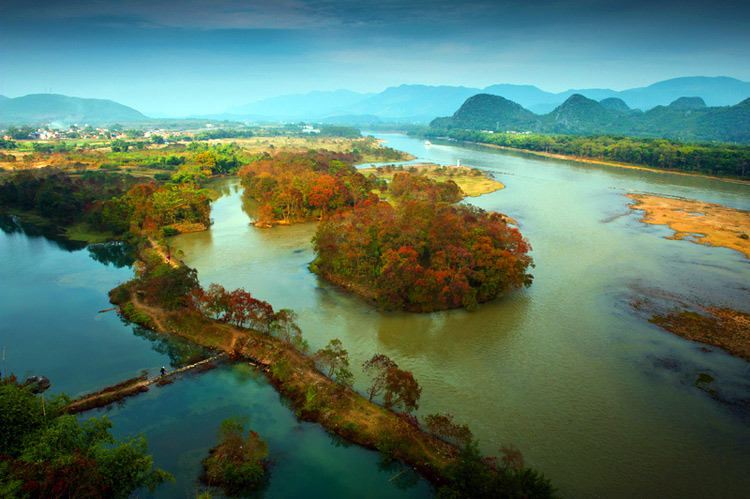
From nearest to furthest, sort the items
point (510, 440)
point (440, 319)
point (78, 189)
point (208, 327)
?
point (510, 440) → point (208, 327) → point (440, 319) → point (78, 189)

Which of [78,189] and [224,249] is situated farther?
[78,189]

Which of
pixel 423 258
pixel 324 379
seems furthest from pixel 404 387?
pixel 423 258

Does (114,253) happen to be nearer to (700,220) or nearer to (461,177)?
(461,177)

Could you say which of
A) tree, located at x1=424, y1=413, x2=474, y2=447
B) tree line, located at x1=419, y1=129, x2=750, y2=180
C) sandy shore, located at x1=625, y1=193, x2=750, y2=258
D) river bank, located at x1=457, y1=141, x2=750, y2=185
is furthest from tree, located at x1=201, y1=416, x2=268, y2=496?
tree line, located at x1=419, y1=129, x2=750, y2=180

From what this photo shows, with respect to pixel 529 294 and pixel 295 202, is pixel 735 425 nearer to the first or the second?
pixel 529 294

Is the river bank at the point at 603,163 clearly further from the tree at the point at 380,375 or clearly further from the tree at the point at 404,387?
the tree at the point at 404,387

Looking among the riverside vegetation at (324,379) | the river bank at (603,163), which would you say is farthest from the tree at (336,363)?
the river bank at (603,163)

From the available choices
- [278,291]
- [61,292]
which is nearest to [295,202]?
[278,291]

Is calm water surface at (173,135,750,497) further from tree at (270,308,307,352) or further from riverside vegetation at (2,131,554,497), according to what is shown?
riverside vegetation at (2,131,554,497)
